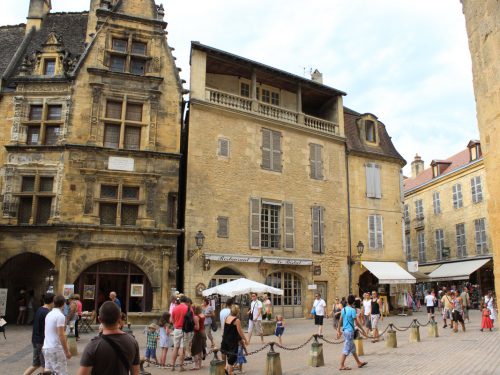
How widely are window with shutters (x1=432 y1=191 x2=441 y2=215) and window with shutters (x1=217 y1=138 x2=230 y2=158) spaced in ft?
62.8

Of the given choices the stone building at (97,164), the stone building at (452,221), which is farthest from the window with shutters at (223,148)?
the stone building at (452,221)

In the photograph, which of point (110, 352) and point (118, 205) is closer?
point (110, 352)

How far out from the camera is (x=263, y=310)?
47.5ft

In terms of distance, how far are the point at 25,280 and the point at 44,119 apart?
6.31 meters

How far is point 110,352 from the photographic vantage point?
3461mm

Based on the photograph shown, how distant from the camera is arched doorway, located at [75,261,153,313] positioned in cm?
1661

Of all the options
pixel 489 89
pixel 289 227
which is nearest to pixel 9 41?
pixel 289 227

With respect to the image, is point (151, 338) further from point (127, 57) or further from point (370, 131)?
point (370, 131)

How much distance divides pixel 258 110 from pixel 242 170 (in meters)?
2.91

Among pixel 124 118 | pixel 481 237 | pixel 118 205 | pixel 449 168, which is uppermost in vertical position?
pixel 449 168

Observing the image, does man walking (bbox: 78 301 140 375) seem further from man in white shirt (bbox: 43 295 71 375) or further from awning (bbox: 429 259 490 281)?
awning (bbox: 429 259 490 281)

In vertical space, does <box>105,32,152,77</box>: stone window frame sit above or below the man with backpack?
above

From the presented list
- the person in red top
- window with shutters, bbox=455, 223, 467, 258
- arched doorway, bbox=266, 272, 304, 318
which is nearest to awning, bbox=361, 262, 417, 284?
arched doorway, bbox=266, 272, 304, 318

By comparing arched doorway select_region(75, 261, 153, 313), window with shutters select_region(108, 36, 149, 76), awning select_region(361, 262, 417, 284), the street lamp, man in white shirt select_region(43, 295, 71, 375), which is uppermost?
window with shutters select_region(108, 36, 149, 76)
